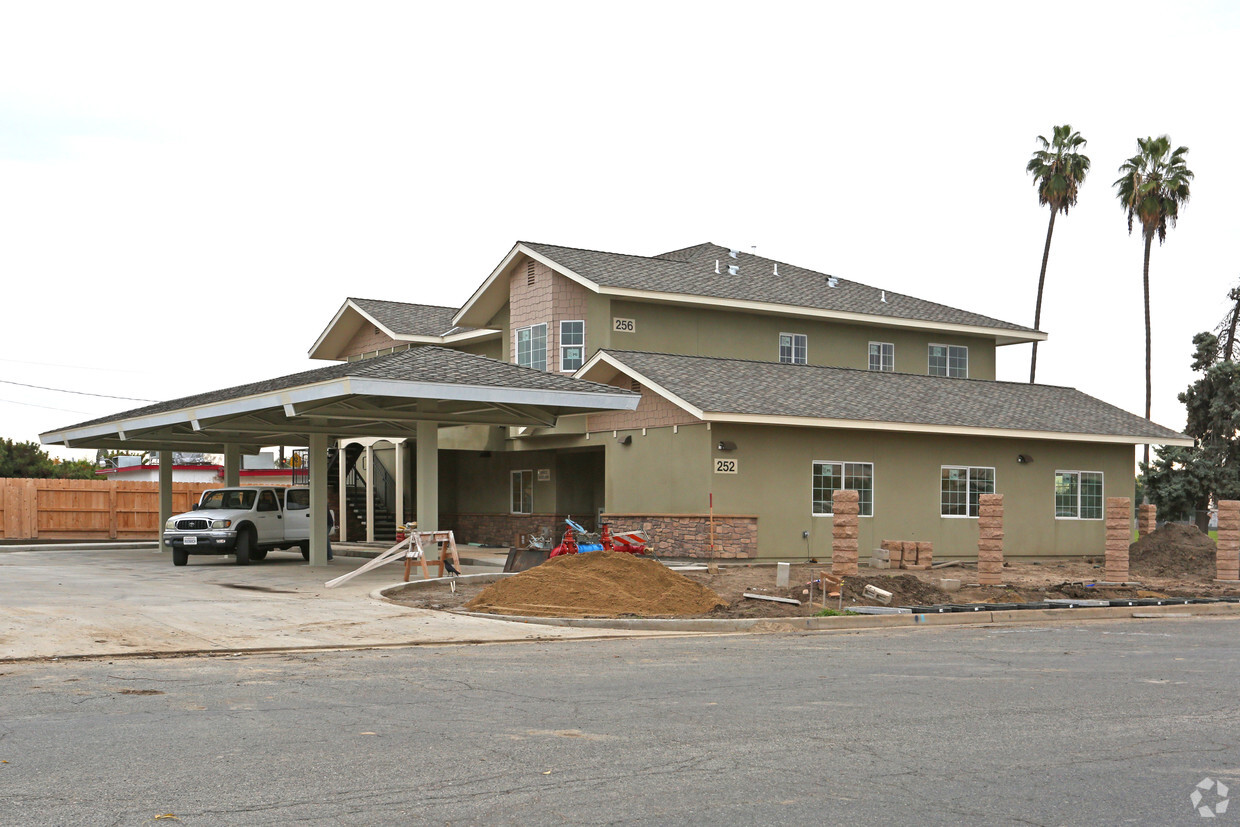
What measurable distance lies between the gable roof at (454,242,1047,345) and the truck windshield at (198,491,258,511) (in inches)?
392

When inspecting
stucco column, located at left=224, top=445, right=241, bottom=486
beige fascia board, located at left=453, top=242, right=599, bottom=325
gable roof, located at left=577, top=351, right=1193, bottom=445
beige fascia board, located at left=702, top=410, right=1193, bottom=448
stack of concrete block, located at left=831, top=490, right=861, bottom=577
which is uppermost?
beige fascia board, located at left=453, top=242, right=599, bottom=325

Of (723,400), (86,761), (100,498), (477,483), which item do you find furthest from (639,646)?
(100,498)

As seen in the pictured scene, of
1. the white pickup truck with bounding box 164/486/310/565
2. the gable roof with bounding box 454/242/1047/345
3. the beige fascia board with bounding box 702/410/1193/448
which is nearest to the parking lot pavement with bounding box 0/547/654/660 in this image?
the white pickup truck with bounding box 164/486/310/565

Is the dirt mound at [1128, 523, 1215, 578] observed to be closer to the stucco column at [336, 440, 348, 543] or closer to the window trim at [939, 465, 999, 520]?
the window trim at [939, 465, 999, 520]

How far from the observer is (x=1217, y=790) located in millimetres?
7230

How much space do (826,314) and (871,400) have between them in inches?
200

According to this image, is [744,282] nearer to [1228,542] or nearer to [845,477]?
[845,477]

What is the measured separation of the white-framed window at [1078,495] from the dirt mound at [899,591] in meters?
13.8

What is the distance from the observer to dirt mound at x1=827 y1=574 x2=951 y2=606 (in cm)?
1958

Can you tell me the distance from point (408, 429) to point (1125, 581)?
17.2m

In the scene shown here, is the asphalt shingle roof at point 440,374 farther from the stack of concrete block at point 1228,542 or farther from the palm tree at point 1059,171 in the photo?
the palm tree at point 1059,171

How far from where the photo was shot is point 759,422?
2777 centimetres

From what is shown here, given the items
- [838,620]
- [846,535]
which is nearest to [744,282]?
[846,535]

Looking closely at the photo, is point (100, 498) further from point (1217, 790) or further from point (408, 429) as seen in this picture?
point (1217, 790)
